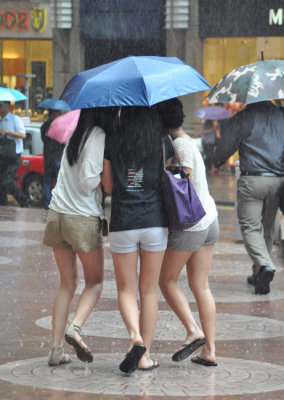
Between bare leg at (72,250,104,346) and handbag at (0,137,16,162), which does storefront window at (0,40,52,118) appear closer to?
handbag at (0,137,16,162)

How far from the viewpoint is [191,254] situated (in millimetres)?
6633

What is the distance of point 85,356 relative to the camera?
627 cm

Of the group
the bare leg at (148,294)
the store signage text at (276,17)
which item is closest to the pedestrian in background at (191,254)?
the bare leg at (148,294)

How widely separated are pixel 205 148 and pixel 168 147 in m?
20.7

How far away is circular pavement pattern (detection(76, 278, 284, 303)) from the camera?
30.3 feet

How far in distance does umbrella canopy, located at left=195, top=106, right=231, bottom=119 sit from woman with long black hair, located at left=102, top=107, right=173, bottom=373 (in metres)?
20.8

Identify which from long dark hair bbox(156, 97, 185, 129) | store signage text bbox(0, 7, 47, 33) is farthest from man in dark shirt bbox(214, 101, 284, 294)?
store signage text bbox(0, 7, 47, 33)

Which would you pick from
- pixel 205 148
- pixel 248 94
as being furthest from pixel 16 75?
pixel 248 94

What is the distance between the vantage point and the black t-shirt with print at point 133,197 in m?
6.21

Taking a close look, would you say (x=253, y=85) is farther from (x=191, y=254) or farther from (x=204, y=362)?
(x=204, y=362)

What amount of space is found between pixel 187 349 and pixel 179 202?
969 mm

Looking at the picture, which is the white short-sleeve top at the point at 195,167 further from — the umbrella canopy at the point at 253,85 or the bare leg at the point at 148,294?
the umbrella canopy at the point at 253,85

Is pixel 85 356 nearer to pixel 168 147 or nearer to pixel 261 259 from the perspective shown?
pixel 168 147

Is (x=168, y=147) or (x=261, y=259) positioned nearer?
(x=168, y=147)
